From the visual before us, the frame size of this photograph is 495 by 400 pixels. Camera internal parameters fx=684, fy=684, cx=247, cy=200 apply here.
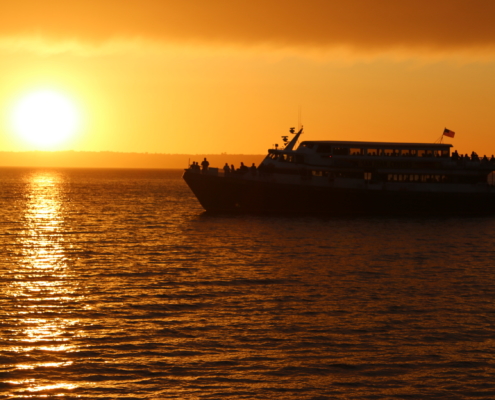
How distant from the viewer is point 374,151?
227 ft

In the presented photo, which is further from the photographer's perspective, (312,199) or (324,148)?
(324,148)

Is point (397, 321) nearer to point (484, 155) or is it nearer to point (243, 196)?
point (243, 196)

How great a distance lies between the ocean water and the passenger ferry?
19.1 meters

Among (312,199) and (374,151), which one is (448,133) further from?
(312,199)

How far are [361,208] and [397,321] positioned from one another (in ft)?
152

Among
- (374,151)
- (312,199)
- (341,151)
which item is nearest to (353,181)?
(341,151)

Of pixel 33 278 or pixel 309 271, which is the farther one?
pixel 309 271

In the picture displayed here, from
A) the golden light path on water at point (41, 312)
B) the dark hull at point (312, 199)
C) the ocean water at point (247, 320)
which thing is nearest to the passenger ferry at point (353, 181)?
the dark hull at point (312, 199)

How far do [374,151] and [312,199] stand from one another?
882cm

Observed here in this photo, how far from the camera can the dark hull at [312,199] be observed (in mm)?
65125

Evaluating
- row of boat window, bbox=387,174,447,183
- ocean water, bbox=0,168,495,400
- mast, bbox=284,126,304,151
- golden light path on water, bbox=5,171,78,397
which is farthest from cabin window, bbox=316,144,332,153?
golden light path on water, bbox=5,171,78,397

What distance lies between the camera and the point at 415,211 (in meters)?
69.5

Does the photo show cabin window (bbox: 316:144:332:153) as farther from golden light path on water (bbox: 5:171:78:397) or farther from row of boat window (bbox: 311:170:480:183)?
golden light path on water (bbox: 5:171:78:397)

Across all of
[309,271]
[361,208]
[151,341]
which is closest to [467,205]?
[361,208]
